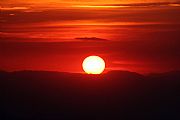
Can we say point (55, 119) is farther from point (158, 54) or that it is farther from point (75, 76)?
point (158, 54)

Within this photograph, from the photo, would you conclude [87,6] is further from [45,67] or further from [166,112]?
[166,112]

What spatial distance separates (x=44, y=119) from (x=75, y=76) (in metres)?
3.88

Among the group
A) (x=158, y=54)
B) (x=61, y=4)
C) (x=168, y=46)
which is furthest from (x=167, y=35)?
(x=61, y=4)

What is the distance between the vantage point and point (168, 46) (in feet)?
135

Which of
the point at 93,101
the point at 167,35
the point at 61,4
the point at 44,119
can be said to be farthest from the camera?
the point at 61,4

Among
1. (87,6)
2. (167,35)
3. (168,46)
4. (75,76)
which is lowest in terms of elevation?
(75,76)

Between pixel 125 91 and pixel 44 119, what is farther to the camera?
pixel 125 91

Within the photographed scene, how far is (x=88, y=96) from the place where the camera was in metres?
19.0

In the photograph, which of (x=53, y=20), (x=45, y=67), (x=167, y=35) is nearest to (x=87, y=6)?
(x=53, y=20)

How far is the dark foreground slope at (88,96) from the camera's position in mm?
17859

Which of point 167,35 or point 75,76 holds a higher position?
point 167,35

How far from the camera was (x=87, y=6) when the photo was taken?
76875 millimetres

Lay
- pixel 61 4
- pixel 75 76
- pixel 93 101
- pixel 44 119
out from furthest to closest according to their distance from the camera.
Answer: pixel 61 4
pixel 75 76
pixel 93 101
pixel 44 119

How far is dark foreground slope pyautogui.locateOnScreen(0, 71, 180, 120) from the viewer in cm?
1786
